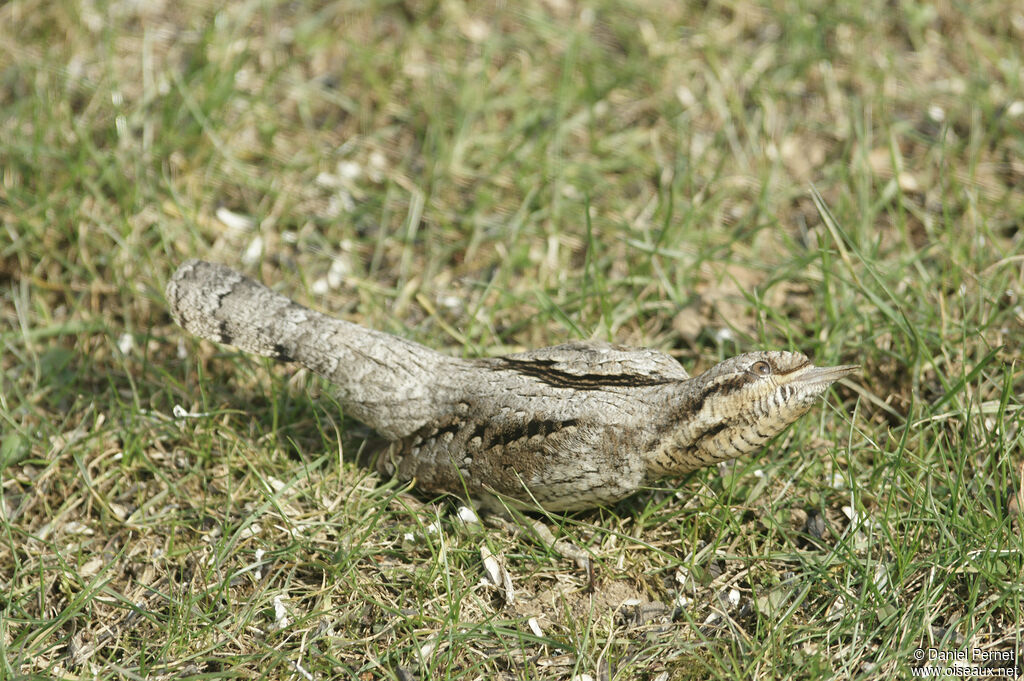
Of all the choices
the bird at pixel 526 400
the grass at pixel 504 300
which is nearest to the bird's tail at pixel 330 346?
the bird at pixel 526 400

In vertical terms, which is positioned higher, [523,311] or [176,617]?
[523,311]

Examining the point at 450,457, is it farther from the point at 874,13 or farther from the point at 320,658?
the point at 874,13

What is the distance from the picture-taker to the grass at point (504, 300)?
3732 mm

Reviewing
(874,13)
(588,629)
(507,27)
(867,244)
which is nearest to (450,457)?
(588,629)

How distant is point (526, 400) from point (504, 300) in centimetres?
135

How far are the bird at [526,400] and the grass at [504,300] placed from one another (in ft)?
1.02

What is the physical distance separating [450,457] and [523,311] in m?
1.38

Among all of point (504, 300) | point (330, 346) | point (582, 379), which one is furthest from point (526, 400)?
point (504, 300)

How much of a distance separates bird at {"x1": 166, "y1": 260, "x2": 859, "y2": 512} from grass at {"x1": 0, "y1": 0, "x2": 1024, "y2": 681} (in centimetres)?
31

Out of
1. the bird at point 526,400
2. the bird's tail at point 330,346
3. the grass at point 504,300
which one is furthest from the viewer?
the bird's tail at point 330,346

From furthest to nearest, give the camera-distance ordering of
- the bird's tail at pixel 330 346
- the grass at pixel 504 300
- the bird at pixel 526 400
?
1. the bird's tail at pixel 330 346
2. the grass at pixel 504 300
3. the bird at pixel 526 400

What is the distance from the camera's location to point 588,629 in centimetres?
364

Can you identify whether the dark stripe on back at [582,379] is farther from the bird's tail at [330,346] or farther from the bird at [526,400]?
the bird's tail at [330,346]

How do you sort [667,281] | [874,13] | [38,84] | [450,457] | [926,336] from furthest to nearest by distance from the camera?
[874,13]
[38,84]
[667,281]
[926,336]
[450,457]
